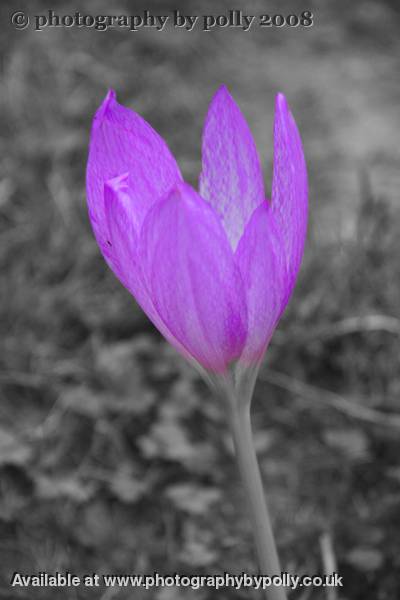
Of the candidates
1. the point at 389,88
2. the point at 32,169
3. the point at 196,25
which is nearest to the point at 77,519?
the point at 32,169

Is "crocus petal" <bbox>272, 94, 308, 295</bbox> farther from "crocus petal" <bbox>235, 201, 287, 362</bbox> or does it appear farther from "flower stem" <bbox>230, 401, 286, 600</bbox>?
"flower stem" <bbox>230, 401, 286, 600</bbox>

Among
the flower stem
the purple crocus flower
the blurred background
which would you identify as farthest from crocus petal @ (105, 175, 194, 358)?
the blurred background

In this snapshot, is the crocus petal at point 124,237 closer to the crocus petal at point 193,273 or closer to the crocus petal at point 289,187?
the crocus petal at point 193,273

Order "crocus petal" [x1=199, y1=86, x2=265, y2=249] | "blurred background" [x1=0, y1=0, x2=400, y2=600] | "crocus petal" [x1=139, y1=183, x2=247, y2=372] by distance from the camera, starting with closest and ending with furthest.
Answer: "crocus petal" [x1=139, y1=183, x2=247, y2=372] < "crocus petal" [x1=199, y1=86, x2=265, y2=249] < "blurred background" [x1=0, y1=0, x2=400, y2=600]

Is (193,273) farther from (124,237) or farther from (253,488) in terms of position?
(253,488)

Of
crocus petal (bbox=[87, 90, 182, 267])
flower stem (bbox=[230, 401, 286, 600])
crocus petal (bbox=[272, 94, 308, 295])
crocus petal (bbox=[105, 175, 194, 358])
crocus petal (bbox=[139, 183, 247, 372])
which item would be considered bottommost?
flower stem (bbox=[230, 401, 286, 600])

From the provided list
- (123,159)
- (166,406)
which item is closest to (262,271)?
(123,159)

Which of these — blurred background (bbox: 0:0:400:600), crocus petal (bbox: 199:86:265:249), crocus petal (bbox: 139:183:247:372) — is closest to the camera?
crocus petal (bbox: 139:183:247:372)
